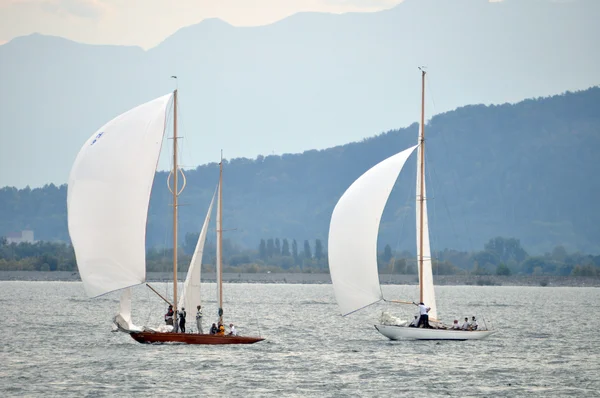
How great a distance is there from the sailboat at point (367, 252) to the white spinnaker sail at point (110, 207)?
10995 millimetres

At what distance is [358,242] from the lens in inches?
2233

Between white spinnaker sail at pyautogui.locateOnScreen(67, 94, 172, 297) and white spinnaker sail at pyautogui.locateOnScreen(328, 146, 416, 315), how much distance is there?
10976mm

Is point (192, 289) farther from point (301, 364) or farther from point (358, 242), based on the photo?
point (358, 242)

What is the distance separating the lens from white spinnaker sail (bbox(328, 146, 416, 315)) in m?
56.3

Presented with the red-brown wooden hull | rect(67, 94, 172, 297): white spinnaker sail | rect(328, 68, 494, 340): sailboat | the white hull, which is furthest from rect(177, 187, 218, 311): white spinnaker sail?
the white hull

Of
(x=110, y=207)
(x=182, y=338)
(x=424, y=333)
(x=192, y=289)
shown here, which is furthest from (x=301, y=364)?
(x=110, y=207)

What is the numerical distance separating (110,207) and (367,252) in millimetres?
13733

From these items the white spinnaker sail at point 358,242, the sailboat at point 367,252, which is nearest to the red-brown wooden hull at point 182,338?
the white spinnaker sail at point 358,242

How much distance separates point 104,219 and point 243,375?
10064 millimetres

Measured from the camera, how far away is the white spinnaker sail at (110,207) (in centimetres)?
4947

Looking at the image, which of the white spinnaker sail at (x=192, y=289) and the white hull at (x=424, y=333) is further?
the white hull at (x=424, y=333)

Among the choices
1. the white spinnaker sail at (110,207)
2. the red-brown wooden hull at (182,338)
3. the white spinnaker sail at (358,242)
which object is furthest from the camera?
the white spinnaker sail at (358,242)

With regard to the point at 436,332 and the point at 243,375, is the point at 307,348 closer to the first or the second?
the point at 436,332

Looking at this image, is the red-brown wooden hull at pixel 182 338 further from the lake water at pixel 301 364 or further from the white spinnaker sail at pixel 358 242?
the white spinnaker sail at pixel 358 242
